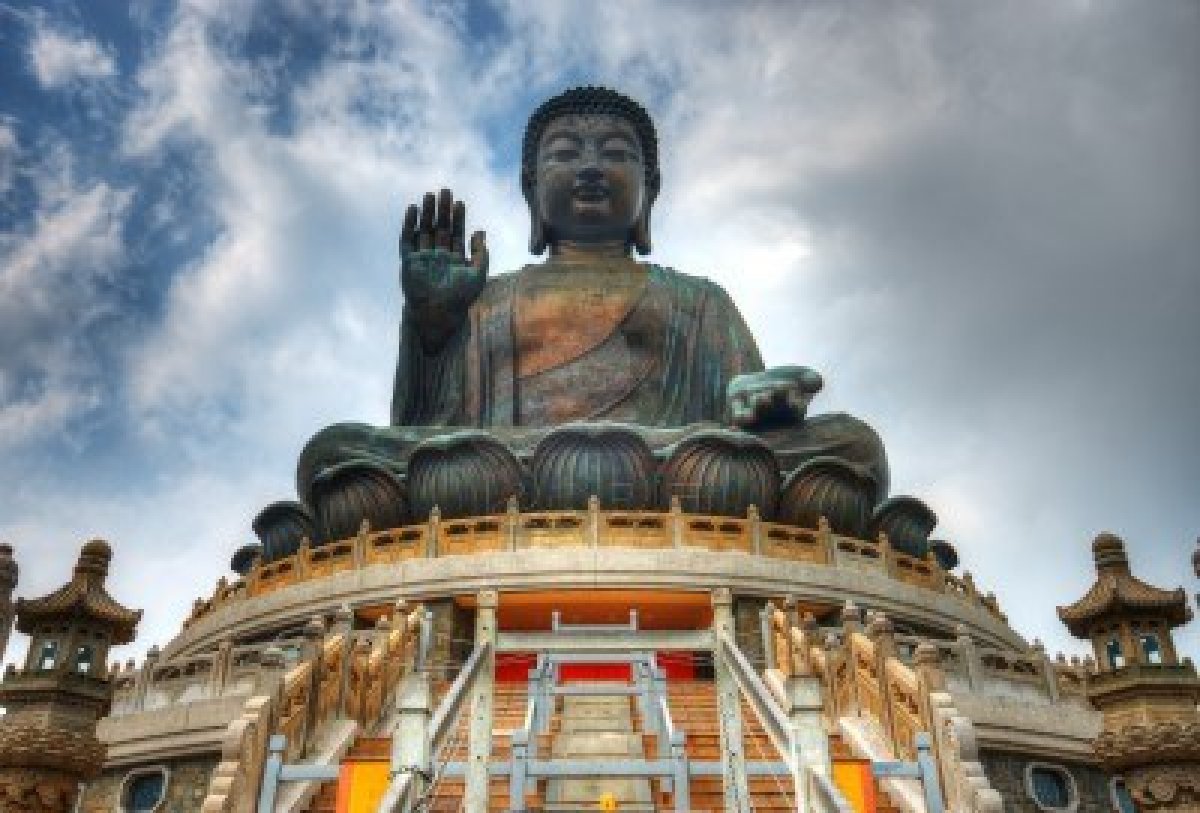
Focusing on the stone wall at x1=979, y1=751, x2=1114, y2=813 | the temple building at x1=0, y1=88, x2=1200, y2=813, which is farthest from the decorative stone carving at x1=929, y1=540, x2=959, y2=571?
the stone wall at x1=979, y1=751, x2=1114, y2=813

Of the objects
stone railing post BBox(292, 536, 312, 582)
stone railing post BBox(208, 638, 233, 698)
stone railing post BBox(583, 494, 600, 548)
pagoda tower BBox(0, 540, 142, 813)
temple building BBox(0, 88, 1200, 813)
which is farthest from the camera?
stone railing post BBox(292, 536, 312, 582)

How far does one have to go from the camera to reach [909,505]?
14891 millimetres

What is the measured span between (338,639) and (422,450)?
22.6 feet

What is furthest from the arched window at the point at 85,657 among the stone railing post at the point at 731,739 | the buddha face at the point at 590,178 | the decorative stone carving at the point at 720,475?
the buddha face at the point at 590,178

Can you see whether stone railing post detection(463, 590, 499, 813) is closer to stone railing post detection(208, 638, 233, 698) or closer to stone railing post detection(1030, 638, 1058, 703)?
stone railing post detection(208, 638, 233, 698)

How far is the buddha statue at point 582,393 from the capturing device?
557 inches

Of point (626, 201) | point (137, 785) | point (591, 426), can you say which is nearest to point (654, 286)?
point (626, 201)

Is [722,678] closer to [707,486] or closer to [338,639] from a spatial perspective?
[338,639]

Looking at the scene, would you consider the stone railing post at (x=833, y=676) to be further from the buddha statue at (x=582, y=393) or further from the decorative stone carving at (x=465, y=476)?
the decorative stone carving at (x=465, y=476)

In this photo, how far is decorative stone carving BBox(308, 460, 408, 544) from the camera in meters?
14.3

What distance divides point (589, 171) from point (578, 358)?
3.56 metres

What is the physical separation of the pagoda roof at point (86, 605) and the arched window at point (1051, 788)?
716 cm

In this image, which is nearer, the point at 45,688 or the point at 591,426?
the point at 45,688

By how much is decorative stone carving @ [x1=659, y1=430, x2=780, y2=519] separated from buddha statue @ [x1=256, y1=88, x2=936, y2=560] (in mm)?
17
